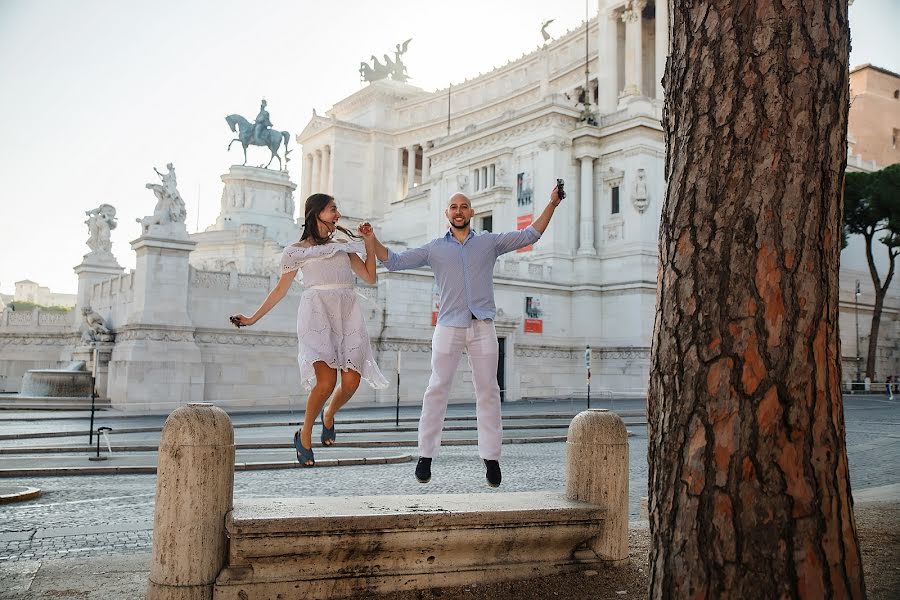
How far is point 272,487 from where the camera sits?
9.20 m

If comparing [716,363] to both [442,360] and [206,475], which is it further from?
[206,475]

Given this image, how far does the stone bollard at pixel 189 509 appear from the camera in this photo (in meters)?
4.31

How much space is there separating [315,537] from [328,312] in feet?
6.08

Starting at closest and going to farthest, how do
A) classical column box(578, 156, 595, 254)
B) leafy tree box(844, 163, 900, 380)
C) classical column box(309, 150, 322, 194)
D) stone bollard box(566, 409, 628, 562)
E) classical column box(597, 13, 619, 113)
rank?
stone bollard box(566, 409, 628, 562) < classical column box(578, 156, 595, 254) < leafy tree box(844, 163, 900, 380) < classical column box(597, 13, 619, 113) < classical column box(309, 150, 322, 194)

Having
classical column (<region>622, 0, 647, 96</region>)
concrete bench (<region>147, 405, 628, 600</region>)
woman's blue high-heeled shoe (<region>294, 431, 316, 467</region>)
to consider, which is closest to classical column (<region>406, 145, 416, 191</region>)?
classical column (<region>622, 0, 647, 96</region>)

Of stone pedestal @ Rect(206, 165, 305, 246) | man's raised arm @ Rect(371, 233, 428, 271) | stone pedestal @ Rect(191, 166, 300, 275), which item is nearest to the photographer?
man's raised arm @ Rect(371, 233, 428, 271)

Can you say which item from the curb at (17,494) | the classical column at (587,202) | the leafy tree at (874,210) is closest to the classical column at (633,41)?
the classical column at (587,202)

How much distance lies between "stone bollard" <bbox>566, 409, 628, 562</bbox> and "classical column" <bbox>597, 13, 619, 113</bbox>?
149 feet

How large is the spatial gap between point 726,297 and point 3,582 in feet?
14.8

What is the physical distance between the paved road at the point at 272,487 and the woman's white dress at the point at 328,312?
7.01ft

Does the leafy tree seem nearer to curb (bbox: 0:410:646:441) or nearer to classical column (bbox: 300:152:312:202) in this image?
curb (bbox: 0:410:646:441)

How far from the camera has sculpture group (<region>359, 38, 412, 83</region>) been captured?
87625mm

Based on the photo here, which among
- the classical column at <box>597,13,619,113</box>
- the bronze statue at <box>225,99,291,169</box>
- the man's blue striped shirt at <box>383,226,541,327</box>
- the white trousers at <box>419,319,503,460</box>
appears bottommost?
the white trousers at <box>419,319,503,460</box>

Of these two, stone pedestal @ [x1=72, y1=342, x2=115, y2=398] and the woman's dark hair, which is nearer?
the woman's dark hair
